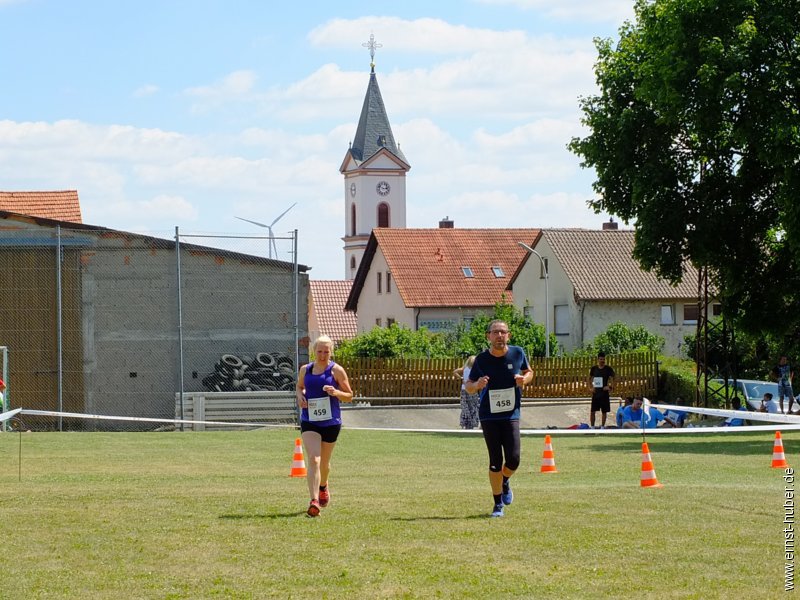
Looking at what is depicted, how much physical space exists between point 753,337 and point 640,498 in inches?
830

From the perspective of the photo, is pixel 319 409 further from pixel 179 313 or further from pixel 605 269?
pixel 605 269

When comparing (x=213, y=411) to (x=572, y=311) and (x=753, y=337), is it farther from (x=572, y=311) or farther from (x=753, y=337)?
(x=572, y=311)

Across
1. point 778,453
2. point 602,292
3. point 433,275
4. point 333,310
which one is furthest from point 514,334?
point 778,453

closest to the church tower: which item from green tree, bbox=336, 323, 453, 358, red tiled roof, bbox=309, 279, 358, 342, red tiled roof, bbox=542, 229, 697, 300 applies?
red tiled roof, bbox=309, 279, 358, 342

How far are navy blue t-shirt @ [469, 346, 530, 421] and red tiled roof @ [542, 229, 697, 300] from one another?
53.4m

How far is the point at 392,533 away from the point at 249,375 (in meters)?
22.2

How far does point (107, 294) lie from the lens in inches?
1272

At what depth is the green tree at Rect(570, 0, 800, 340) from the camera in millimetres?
27094

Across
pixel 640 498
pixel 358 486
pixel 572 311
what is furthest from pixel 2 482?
pixel 572 311

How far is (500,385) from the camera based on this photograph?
40.0 ft

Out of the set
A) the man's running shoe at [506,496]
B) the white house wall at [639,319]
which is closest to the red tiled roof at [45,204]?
the man's running shoe at [506,496]

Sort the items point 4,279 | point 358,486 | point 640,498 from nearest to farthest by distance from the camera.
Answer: point 640,498 < point 358,486 < point 4,279

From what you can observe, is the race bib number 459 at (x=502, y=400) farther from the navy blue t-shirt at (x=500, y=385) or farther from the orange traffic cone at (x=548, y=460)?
the orange traffic cone at (x=548, y=460)

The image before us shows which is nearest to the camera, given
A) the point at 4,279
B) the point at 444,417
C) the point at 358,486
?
the point at 358,486
